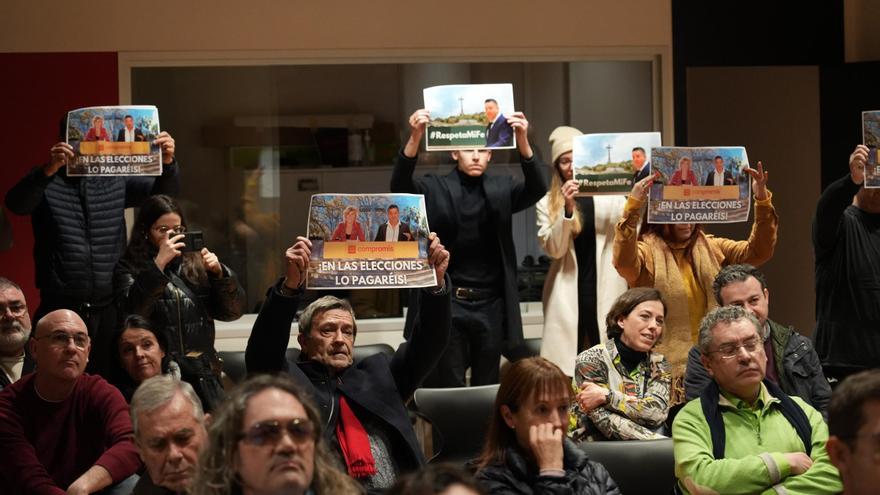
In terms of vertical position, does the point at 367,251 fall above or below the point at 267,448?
above

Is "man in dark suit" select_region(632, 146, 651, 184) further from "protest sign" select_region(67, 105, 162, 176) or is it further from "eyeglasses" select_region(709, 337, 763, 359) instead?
"protest sign" select_region(67, 105, 162, 176)

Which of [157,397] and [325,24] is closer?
[157,397]

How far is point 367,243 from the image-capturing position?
168 inches

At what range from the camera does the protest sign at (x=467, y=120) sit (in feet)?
16.8

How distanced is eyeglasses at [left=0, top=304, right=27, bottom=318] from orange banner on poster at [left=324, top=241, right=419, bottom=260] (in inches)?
55.6

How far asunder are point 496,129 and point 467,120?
5.0 inches

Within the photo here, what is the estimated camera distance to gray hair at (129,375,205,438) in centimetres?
331

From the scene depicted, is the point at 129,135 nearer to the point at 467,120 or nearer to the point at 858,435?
the point at 467,120

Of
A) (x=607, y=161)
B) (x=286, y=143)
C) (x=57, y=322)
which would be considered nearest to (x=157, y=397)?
(x=57, y=322)

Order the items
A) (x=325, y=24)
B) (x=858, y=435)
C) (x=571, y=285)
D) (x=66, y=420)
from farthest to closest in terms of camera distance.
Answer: (x=325, y=24)
(x=571, y=285)
(x=66, y=420)
(x=858, y=435)

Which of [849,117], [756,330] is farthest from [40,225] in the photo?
[849,117]

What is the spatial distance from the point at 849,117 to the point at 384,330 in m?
2.94

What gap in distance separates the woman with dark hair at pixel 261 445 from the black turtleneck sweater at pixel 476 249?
2.67 m

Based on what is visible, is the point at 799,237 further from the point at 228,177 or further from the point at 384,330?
the point at 228,177
